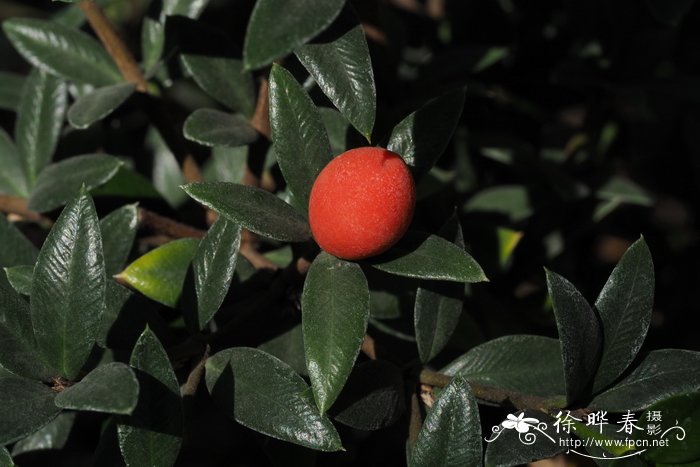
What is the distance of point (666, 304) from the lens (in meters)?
1.66

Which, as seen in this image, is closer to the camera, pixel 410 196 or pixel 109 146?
pixel 410 196

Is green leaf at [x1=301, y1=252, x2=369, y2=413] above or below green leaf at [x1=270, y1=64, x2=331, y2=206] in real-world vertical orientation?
below

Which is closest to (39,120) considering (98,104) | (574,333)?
(98,104)

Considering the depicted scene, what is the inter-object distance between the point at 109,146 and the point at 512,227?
25.1 inches

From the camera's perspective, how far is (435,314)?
0.92 metres

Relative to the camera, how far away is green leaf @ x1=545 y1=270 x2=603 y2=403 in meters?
0.78

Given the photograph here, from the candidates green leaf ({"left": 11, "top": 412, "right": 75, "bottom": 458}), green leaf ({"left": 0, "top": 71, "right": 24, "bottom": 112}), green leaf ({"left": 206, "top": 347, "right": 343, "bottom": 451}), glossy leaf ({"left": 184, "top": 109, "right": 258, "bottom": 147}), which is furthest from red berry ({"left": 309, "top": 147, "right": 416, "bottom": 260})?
green leaf ({"left": 0, "top": 71, "right": 24, "bottom": 112})

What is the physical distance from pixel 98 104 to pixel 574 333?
0.62 m

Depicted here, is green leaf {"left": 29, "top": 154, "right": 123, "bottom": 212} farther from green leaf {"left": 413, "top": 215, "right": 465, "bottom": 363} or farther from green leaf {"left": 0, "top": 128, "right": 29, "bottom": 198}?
green leaf {"left": 413, "top": 215, "right": 465, "bottom": 363}

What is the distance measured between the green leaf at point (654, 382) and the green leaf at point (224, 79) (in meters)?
0.56

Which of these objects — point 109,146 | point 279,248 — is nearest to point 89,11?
point 109,146

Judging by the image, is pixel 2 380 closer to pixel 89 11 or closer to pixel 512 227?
pixel 89 11

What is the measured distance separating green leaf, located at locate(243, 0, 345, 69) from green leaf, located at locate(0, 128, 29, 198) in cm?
51

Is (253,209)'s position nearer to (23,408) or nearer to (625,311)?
(23,408)
